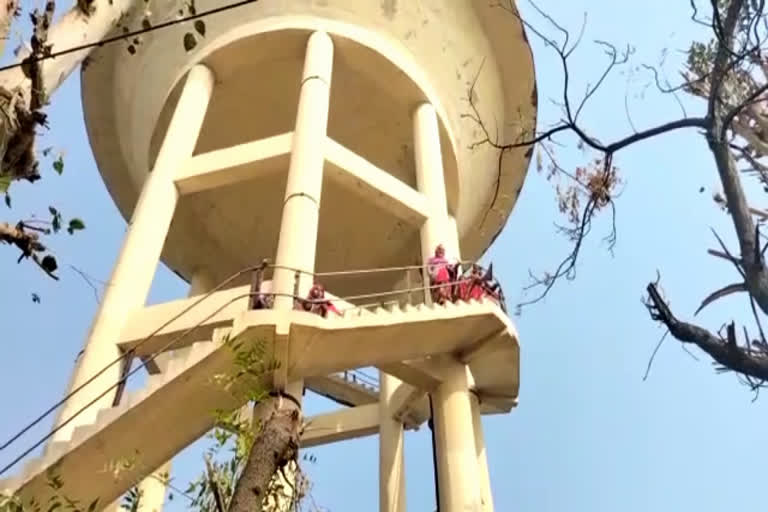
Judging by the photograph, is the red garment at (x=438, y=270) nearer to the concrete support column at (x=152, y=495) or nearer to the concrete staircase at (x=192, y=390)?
the concrete staircase at (x=192, y=390)

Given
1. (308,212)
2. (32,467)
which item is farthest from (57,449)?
(308,212)

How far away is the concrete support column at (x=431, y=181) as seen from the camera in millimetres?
9695

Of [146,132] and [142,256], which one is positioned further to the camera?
[146,132]

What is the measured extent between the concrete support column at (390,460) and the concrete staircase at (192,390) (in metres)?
2.90

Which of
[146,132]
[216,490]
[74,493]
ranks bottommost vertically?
[216,490]

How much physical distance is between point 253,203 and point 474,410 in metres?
5.13

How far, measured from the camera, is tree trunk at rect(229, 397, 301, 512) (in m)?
2.83

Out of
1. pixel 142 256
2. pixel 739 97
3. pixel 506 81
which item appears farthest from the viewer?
pixel 506 81

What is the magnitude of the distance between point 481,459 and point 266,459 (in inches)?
249

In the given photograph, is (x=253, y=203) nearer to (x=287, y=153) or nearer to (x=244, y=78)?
(x=244, y=78)

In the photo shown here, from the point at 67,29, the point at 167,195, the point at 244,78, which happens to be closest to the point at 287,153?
the point at 167,195

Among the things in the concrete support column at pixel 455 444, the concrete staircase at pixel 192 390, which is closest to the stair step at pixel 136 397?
the concrete staircase at pixel 192 390

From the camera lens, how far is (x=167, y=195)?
30.7 ft

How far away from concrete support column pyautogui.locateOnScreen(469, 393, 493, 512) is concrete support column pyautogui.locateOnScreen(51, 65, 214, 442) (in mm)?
3559
